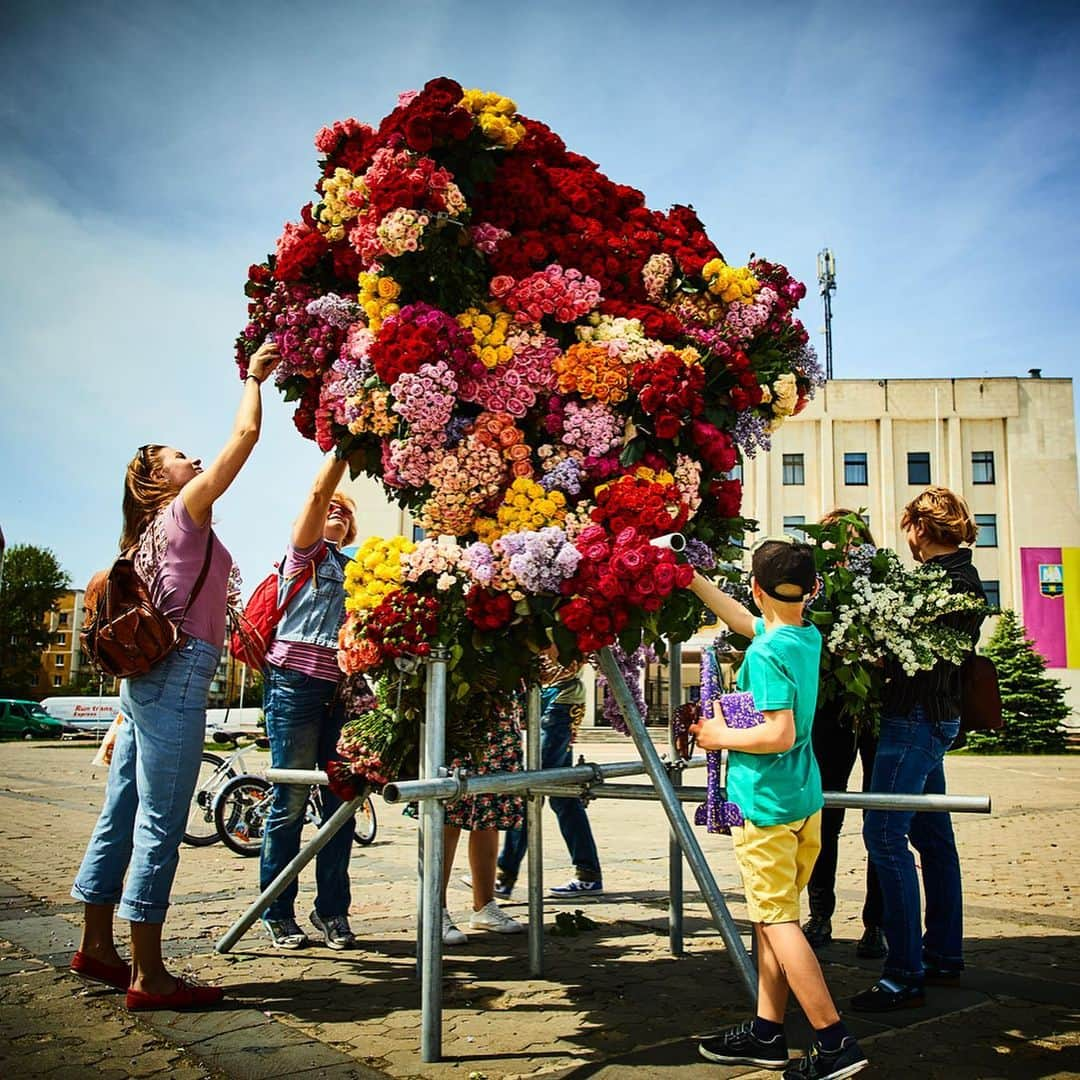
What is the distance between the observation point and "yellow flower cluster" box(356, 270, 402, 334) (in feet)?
12.4

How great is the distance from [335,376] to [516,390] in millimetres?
717

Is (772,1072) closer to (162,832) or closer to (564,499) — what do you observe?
(564,499)

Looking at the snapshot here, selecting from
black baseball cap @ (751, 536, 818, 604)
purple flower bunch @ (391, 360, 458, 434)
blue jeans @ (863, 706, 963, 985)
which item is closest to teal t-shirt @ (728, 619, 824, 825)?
black baseball cap @ (751, 536, 818, 604)

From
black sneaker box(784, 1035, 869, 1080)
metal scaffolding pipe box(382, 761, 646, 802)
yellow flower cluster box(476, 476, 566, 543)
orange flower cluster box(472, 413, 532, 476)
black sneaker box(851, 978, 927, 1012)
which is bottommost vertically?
black sneaker box(851, 978, 927, 1012)

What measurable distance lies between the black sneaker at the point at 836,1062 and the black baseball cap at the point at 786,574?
4.40 ft

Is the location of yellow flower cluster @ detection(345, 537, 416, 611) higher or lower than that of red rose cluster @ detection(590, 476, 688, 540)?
lower

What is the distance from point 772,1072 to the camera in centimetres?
330

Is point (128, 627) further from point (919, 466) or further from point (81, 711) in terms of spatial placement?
point (919, 466)

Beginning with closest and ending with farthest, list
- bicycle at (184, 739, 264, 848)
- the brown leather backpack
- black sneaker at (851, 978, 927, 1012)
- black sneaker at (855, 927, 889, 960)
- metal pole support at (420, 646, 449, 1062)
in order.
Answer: metal pole support at (420, 646, 449, 1062) < black sneaker at (851, 978, 927, 1012) < the brown leather backpack < black sneaker at (855, 927, 889, 960) < bicycle at (184, 739, 264, 848)

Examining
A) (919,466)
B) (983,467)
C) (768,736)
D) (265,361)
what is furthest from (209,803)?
(983,467)

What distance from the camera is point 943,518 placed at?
15.2 feet

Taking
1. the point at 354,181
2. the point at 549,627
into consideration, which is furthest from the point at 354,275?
the point at 549,627

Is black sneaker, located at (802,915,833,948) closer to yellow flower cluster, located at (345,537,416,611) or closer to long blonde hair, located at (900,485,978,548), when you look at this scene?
long blonde hair, located at (900,485,978,548)

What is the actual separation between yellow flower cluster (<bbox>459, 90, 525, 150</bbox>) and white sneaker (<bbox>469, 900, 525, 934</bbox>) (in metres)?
3.93
